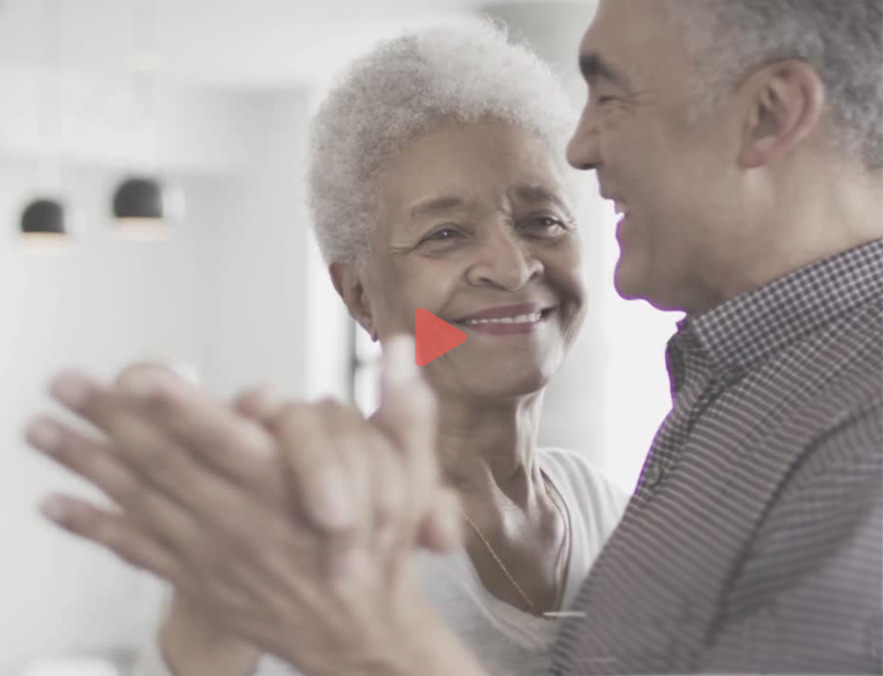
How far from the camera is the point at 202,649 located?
30.1 inches

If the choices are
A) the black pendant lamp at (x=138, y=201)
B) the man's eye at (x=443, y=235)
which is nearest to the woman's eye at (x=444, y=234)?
the man's eye at (x=443, y=235)

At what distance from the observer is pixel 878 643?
2.17 ft

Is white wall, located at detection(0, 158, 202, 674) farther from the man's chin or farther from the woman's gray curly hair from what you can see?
the man's chin

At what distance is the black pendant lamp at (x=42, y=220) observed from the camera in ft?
15.2

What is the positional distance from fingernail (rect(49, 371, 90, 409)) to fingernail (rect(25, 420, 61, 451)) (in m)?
0.02

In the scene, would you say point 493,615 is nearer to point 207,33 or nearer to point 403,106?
point 403,106

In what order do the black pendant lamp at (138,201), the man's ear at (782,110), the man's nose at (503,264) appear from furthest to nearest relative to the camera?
the black pendant lamp at (138,201) → the man's nose at (503,264) → the man's ear at (782,110)

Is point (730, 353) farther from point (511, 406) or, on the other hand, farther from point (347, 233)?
point (347, 233)

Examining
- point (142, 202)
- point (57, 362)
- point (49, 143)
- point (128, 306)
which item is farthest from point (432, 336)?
point (128, 306)

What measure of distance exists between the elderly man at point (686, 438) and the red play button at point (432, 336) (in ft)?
0.82

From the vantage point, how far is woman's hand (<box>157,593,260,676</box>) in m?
0.75

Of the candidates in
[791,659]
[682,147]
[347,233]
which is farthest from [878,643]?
[347,233]

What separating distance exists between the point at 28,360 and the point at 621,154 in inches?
242

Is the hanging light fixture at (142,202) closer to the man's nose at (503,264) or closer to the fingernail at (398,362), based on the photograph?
the man's nose at (503,264)
